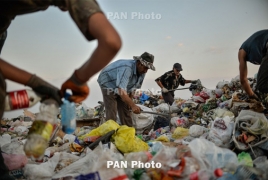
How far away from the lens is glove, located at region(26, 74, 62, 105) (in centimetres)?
143

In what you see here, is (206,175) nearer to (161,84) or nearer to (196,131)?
(196,131)

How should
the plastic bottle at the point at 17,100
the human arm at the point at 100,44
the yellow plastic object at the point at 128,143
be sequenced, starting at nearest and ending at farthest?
1. the human arm at the point at 100,44
2. the plastic bottle at the point at 17,100
3. the yellow plastic object at the point at 128,143

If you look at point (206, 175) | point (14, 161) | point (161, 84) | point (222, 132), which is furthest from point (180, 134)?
point (161, 84)

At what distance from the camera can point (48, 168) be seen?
6.76 feet

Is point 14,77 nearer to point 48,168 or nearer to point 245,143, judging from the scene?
point 48,168

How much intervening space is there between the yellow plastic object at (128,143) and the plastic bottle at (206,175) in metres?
0.83

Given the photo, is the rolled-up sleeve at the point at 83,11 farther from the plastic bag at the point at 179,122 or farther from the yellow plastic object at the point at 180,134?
the plastic bag at the point at 179,122

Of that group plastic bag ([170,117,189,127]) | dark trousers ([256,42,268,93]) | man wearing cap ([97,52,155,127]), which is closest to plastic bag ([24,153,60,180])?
man wearing cap ([97,52,155,127])

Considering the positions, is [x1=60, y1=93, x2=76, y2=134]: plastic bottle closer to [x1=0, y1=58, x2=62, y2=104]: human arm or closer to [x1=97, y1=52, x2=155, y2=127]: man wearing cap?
[x1=0, y1=58, x2=62, y2=104]: human arm

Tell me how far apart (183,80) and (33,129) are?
16.9 ft

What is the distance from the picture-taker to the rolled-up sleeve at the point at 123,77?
131 inches

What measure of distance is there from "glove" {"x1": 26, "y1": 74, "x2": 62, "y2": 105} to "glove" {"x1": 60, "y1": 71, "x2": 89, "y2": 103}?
0.13 feet

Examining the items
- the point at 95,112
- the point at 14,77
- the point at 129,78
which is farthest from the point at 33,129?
the point at 95,112

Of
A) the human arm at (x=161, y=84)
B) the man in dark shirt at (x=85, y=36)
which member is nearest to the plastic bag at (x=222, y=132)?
the man in dark shirt at (x=85, y=36)
